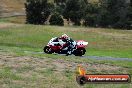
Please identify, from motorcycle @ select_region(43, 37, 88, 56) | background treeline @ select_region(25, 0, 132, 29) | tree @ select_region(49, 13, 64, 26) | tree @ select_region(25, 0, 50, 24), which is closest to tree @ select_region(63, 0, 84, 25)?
background treeline @ select_region(25, 0, 132, 29)

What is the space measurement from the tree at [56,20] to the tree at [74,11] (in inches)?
190

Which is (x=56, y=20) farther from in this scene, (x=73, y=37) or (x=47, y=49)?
(x=47, y=49)

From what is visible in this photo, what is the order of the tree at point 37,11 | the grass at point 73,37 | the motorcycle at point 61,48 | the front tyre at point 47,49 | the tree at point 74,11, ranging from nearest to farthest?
1. the motorcycle at point 61,48
2. the front tyre at point 47,49
3. the grass at point 73,37
4. the tree at point 74,11
5. the tree at point 37,11

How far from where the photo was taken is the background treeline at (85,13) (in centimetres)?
8994

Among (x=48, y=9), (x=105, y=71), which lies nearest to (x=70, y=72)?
(x=105, y=71)

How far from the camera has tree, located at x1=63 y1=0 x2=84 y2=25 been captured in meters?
94.4

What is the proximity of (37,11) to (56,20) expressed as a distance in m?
5.81

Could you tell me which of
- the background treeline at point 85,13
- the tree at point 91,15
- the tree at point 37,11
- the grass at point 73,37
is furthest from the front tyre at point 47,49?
the tree at point 37,11

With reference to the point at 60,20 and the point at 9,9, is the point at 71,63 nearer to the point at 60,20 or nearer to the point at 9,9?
the point at 60,20

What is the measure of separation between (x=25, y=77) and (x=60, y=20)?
68.1 m

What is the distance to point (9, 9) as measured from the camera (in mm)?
133125

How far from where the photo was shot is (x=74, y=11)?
94.8m

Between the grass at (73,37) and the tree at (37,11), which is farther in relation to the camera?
the tree at (37,11)

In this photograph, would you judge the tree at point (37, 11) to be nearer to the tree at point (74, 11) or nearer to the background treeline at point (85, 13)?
the background treeline at point (85, 13)
